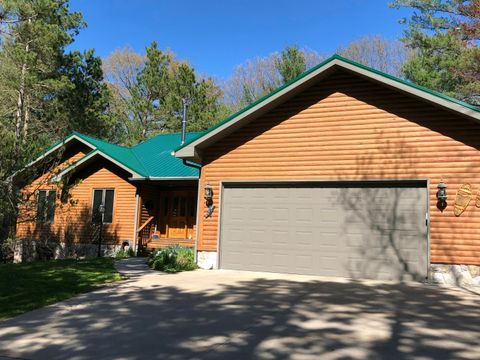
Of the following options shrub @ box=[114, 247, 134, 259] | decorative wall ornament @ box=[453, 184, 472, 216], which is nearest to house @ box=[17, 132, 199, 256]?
shrub @ box=[114, 247, 134, 259]

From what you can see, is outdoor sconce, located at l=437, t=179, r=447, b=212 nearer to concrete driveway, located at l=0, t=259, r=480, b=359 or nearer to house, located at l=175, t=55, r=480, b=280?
house, located at l=175, t=55, r=480, b=280

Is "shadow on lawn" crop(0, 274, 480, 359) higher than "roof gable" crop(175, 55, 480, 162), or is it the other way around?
"roof gable" crop(175, 55, 480, 162)

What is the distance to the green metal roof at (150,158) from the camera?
1648cm

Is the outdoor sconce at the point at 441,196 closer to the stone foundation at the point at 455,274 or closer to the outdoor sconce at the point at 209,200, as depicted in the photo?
the stone foundation at the point at 455,274

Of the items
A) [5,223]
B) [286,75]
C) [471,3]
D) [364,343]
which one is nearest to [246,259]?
[5,223]

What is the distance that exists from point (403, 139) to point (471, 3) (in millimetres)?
13380

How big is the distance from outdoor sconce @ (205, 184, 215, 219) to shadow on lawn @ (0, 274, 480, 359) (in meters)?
3.94

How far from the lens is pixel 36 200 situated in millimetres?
10672

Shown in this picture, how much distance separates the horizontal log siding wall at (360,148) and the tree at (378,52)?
22586 mm

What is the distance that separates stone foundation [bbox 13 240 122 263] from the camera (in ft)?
56.2

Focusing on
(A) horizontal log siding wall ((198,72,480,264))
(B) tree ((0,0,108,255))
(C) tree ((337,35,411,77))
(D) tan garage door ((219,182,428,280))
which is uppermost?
(C) tree ((337,35,411,77))

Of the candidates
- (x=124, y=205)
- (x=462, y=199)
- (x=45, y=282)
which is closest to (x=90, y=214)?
(x=124, y=205)

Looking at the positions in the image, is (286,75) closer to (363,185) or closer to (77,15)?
(77,15)

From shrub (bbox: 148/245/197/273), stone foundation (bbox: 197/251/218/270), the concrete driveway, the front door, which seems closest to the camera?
the concrete driveway
